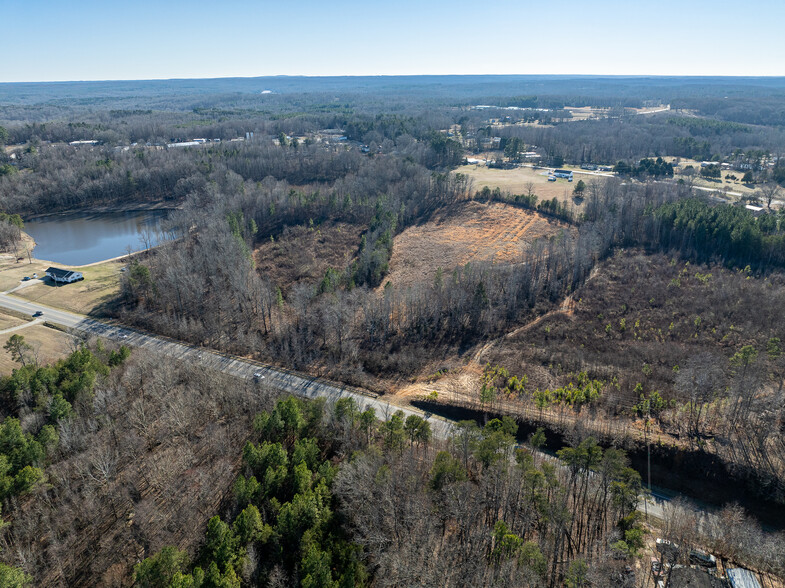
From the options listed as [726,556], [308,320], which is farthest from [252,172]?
[726,556]

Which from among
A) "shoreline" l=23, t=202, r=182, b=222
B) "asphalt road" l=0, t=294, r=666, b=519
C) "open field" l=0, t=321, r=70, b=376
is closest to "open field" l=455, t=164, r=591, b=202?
"asphalt road" l=0, t=294, r=666, b=519

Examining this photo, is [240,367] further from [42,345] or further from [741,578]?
[741,578]

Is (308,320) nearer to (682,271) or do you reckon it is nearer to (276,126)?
(682,271)

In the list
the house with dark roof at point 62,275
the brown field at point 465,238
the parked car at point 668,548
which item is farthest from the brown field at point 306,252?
the parked car at point 668,548

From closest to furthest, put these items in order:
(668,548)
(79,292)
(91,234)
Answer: (668,548) → (79,292) → (91,234)

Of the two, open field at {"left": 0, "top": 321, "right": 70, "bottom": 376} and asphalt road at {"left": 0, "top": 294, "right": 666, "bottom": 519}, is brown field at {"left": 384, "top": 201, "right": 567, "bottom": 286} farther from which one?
open field at {"left": 0, "top": 321, "right": 70, "bottom": 376}

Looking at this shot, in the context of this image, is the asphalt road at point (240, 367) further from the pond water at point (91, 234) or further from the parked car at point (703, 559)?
the pond water at point (91, 234)

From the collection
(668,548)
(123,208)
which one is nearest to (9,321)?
(123,208)
